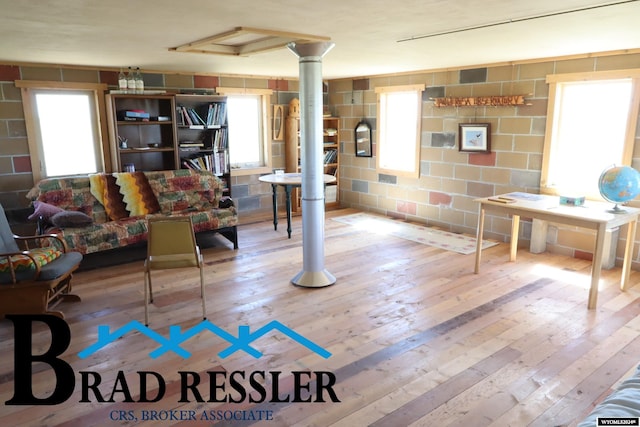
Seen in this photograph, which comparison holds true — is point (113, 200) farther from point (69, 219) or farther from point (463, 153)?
point (463, 153)

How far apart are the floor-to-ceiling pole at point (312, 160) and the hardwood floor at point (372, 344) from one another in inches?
8.1

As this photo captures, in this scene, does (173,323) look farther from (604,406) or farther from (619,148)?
(619,148)

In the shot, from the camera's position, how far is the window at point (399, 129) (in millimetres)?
6320

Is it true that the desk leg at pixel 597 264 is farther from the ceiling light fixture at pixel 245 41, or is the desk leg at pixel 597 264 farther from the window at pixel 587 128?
the ceiling light fixture at pixel 245 41

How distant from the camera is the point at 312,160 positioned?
3.81 meters

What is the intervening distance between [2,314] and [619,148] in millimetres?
5474

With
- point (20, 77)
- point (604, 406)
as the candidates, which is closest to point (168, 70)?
point (20, 77)

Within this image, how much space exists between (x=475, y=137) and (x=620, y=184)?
82.6 inches

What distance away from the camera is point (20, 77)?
15.9 feet

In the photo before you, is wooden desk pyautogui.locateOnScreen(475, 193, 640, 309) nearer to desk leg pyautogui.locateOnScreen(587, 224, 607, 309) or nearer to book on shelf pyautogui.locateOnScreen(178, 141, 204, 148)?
desk leg pyautogui.locateOnScreen(587, 224, 607, 309)

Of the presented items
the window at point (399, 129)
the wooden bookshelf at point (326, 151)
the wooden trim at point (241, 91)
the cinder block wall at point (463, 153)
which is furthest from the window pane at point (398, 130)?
the wooden trim at point (241, 91)

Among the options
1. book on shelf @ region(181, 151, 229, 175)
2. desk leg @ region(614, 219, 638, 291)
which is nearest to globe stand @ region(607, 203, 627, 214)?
desk leg @ region(614, 219, 638, 291)

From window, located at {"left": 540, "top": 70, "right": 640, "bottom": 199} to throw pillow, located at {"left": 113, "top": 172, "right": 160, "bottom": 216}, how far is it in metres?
4.35

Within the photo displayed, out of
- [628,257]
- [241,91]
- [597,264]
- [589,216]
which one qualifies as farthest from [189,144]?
[628,257]
